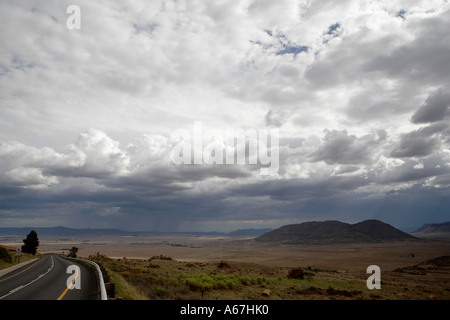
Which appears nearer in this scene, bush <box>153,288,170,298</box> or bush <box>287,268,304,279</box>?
bush <box>153,288,170,298</box>

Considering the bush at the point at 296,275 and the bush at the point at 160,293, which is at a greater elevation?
the bush at the point at 160,293

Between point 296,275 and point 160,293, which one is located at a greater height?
point 160,293

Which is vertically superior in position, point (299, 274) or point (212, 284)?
point (212, 284)

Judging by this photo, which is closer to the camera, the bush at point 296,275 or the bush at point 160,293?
the bush at point 160,293

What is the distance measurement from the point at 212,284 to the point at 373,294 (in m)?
15.5

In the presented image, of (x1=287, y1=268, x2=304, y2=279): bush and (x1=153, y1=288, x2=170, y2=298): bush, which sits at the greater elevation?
(x1=153, y1=288, x2=170, y2=298): bush

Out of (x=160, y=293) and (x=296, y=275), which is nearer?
(x=160, y=293)
